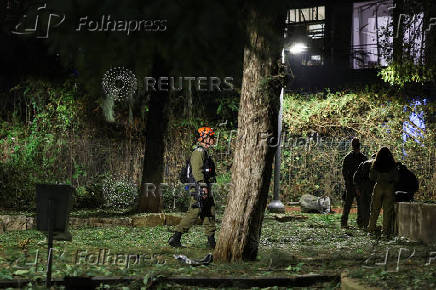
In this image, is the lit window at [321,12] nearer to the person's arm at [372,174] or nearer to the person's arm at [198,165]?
the person's arm at [372,174]

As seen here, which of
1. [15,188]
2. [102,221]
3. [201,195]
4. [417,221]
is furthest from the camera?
[15,188]

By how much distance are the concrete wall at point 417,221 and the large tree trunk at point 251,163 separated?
374cm

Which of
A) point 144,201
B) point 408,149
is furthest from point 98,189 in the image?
point 408,149

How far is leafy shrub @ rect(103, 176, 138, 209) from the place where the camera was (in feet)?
53.8

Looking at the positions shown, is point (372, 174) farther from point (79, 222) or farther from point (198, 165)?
point (79, 222)

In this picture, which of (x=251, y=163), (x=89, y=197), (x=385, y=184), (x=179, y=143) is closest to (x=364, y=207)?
(x=385, y=184)

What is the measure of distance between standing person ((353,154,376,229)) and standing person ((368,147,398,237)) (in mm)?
659

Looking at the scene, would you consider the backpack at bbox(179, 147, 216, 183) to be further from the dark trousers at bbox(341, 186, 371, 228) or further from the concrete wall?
Answer: the dark trousers at bbox(341, 186, 371, 228)

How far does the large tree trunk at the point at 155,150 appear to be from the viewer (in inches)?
594

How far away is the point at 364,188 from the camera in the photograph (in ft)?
43.6

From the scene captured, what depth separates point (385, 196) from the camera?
1222 cm

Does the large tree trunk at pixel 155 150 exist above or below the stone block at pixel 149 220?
above

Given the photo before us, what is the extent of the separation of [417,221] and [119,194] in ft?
26.2

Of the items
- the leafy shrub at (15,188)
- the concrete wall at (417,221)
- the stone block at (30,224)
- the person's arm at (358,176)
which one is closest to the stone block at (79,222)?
the stone block at (30,224)
